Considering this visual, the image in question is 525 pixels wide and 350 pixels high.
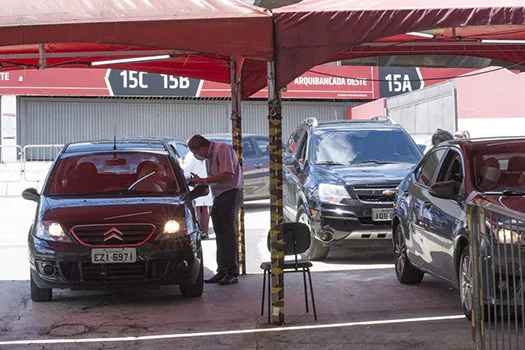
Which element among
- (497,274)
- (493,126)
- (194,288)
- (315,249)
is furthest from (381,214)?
(493,126)

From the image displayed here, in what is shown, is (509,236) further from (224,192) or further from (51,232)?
(224,192)

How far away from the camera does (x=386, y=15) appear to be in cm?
702

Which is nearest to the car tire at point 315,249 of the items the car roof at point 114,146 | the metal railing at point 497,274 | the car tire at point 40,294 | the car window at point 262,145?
the car roof at point 114,146

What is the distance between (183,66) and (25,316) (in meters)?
4.44

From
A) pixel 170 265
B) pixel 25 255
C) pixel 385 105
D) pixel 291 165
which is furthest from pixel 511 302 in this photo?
pixel 385 105

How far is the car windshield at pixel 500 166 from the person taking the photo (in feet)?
Result: 24.4

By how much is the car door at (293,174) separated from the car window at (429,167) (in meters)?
3.25

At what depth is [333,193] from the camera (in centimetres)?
1102

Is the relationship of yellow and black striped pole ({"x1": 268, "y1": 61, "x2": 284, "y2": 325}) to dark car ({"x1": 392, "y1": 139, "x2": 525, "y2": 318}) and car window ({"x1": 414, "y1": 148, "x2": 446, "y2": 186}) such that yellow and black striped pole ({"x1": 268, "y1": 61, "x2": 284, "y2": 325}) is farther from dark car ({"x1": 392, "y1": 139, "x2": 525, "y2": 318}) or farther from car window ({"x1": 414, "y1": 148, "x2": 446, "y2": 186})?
car window ({"x1": 414, "y1": 148, "x2": 446, "y2": 186})

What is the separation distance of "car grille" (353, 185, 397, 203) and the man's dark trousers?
80.8 inches

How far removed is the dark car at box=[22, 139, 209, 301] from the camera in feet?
26.4

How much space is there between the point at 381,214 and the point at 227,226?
240cm

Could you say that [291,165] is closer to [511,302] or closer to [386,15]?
[386,15]

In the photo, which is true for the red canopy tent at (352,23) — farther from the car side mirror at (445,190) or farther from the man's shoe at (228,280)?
the man's shoe at (228,280)
